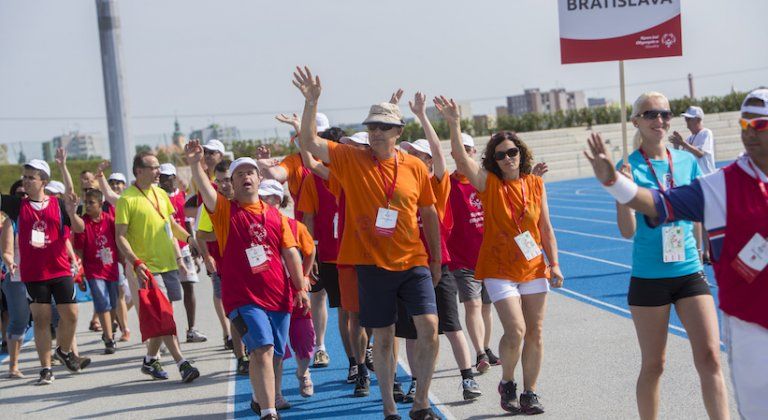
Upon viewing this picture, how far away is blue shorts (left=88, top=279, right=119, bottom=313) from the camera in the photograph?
10.6 metres

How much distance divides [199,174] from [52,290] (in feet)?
11.4

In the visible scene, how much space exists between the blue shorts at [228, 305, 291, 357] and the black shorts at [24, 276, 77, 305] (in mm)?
3365

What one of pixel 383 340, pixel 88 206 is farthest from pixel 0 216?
pixel 383 340

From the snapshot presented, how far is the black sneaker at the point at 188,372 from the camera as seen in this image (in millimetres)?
8578

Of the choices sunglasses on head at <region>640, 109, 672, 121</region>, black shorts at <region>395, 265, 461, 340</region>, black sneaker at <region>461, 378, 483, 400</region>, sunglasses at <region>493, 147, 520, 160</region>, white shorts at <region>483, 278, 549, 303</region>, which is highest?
sunglasses on head at <region>640, 109, 672, 121</region>

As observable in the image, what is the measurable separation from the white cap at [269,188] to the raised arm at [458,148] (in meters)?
1.72

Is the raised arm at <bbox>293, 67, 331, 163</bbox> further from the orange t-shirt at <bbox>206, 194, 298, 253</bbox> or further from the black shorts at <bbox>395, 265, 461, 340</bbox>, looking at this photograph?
the black shorts at <bbox>395, 265, 461, 340</bbox>

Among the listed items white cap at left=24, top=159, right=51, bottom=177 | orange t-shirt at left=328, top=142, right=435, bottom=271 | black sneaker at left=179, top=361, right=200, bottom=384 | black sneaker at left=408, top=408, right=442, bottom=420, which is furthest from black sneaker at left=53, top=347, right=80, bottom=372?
black sneaker at left=408, top=408, right=442, bottom=420

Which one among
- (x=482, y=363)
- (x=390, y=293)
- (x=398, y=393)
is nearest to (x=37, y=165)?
(x=398, y=393)

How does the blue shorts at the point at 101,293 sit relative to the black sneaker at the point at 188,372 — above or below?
above

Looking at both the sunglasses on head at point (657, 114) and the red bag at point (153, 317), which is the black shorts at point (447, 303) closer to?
the sunglasses on head at point (657, 114)

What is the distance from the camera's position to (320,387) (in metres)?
7.98

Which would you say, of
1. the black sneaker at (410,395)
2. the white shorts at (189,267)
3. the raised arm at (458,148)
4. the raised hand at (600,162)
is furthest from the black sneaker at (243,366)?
the raised hand at (600,162)

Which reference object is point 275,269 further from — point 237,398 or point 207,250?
point 207,250
